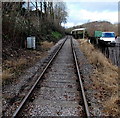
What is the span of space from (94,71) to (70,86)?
3.46 m

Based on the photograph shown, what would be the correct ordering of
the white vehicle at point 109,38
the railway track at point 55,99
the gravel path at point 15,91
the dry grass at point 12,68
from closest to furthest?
the railway track at point 55,99
the gravel path at point 15,91
the dry grass at point 12,68
the white vehicle at point 109,38

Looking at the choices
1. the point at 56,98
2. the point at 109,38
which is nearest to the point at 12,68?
the point at 56,98

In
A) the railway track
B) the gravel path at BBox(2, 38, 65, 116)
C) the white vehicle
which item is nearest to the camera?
the railway track

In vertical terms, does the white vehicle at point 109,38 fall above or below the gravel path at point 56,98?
above

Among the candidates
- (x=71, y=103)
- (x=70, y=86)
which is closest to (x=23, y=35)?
(x=70, y=86)

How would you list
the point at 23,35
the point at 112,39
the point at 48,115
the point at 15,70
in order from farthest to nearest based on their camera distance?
the point at 112,39 < the point at 23,35 < the point at 15,70 < the point at 48,115

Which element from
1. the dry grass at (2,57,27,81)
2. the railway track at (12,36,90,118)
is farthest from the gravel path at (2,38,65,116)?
the dry grass at (2,57,27,81)

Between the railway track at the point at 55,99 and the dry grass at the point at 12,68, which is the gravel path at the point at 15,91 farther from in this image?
the dry grass at the point at 12,68

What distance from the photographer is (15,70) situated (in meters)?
11.0

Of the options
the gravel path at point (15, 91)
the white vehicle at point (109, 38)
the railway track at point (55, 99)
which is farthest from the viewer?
the white vehicle at point (109, 38)

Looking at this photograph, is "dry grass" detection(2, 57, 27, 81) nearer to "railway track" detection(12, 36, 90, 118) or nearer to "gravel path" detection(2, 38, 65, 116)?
"gravel path" detection(2, 38, 65, 116)

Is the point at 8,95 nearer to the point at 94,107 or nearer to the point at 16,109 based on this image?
the point at 16,109

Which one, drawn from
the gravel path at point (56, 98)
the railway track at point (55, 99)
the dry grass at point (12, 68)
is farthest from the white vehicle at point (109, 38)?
the railway track at point (55, 99)

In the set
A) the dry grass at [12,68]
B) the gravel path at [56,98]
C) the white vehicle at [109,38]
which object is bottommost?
the gravel path at [56,98]
